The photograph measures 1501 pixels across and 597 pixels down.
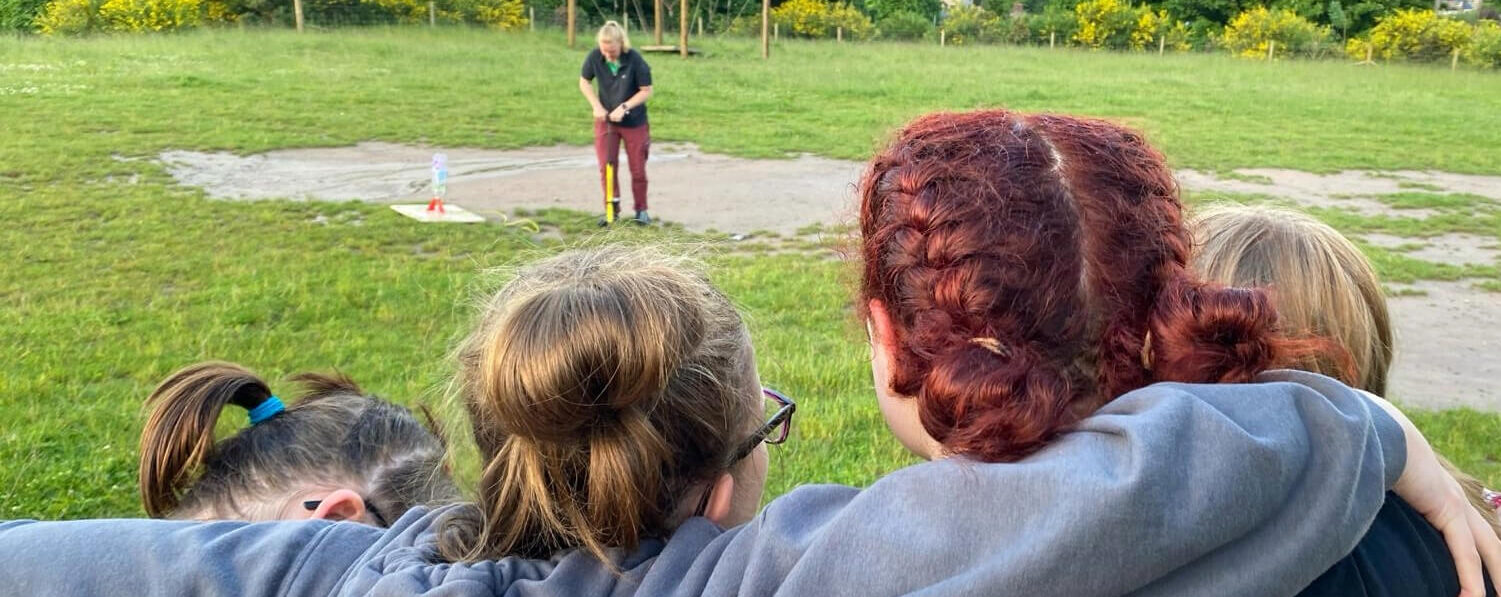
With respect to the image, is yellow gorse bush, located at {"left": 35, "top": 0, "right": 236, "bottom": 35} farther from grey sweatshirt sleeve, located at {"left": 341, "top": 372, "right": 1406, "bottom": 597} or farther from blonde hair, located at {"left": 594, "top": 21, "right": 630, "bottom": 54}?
grey sweatshirt sleeve, located at {"left": 341, "top": 372, "right": 1406, "bottom": 597}

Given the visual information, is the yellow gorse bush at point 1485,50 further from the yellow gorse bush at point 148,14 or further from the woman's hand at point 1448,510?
the woman's hand at point 1448,510

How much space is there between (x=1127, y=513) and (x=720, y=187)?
9.93m

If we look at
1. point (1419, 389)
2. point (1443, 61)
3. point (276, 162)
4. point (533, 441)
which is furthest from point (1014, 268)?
point (1443, 61)

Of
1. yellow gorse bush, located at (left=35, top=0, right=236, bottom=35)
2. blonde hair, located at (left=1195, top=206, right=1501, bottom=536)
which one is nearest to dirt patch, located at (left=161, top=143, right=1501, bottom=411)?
blonde hair, located at (left=1195, top=206, right=1501, bottom=536)

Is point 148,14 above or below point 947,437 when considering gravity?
above

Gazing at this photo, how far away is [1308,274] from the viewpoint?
6.75ft

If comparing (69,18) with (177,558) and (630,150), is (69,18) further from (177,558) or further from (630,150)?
(177,558)

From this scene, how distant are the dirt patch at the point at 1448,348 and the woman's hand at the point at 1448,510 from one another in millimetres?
4240

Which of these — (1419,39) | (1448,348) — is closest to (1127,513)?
(1448,348)

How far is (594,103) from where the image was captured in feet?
31.5

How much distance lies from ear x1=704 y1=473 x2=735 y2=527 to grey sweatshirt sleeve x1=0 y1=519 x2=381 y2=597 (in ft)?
1.51

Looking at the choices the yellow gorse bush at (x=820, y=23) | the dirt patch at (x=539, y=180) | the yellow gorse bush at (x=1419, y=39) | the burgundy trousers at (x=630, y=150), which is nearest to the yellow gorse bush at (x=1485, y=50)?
the yellow gorse bush at (x=1419, y=39)

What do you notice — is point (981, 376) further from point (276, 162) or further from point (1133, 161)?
point (276, 162)

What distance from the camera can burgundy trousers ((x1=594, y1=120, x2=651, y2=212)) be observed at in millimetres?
9211
